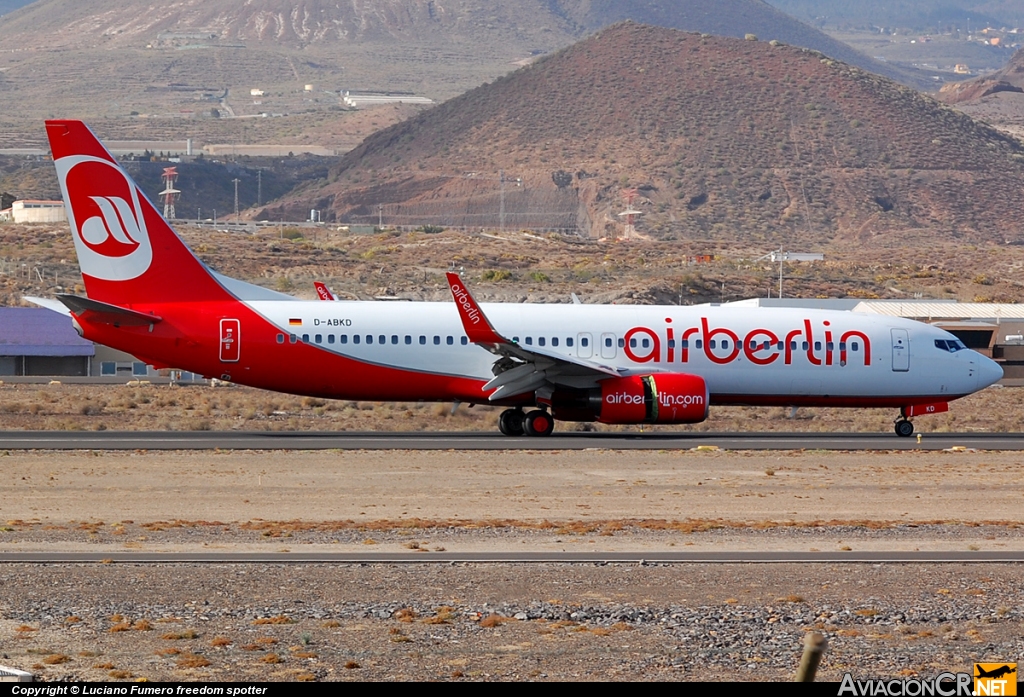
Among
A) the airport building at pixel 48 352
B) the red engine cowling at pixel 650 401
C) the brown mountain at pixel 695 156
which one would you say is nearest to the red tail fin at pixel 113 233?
the red engine cowling at pixel 650 401

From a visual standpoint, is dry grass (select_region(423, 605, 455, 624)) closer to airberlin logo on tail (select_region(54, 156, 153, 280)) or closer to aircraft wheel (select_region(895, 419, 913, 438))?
airberlin logo on tail (select_region(54, 156, 153, 280))

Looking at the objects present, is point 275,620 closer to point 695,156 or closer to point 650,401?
point 650,401

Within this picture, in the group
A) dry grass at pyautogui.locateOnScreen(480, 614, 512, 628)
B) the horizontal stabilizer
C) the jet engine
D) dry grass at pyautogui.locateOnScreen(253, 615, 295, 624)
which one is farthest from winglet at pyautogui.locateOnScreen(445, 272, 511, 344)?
dry grass at pyautogui.locateOnScreen(253, 615, 295, 624)

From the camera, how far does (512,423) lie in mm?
35188

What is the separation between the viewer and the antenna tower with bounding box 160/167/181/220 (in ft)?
509

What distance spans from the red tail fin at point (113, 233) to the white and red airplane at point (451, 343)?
0.03 metres

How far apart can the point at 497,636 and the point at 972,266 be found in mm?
102028

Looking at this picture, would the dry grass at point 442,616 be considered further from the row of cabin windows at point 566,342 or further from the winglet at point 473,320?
the row of cabin windows at point 566,342

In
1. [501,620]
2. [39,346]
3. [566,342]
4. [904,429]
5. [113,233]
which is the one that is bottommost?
[501,620]

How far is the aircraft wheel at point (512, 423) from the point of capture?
35.2m

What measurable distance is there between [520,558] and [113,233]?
18680 mm

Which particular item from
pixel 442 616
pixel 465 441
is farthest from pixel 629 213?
pixel 442 616

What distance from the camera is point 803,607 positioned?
611 inches

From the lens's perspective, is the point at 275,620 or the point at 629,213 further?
the point at 629,213
